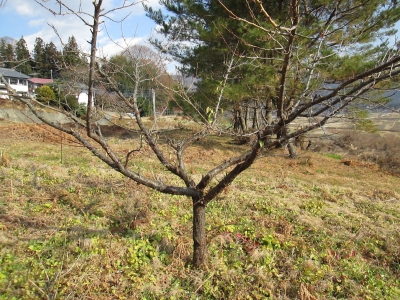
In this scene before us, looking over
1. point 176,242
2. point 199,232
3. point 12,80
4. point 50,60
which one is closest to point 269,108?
point 199,232

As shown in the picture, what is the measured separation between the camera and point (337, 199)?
17.2ft

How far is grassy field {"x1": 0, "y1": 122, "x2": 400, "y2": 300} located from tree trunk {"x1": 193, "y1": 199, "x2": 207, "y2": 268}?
0.12 m

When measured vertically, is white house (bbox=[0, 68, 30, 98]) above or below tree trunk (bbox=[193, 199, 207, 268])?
above

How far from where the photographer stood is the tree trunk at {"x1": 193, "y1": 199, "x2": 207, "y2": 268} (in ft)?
8.92

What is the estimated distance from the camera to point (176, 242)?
316 cm

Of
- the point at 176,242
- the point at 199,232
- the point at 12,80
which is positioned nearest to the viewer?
the point at 199,232

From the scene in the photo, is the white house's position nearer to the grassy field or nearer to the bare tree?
the bare tree

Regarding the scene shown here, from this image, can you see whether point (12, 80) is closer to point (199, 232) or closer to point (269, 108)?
point (199, 232)

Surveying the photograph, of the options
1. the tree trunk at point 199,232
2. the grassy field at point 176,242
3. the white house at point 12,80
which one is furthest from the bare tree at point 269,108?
the grassy field at point 176,242

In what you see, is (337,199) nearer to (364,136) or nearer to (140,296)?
(140,296)

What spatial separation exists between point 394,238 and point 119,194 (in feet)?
12.8

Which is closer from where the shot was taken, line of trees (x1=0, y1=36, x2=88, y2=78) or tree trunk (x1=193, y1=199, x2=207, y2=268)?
line of trees (x1=0, y1=36, x2=88, y2=78)

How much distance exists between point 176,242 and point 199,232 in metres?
0.53

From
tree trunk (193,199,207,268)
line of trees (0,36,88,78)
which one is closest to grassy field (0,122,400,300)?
tree trunk (193,199,207,268)
